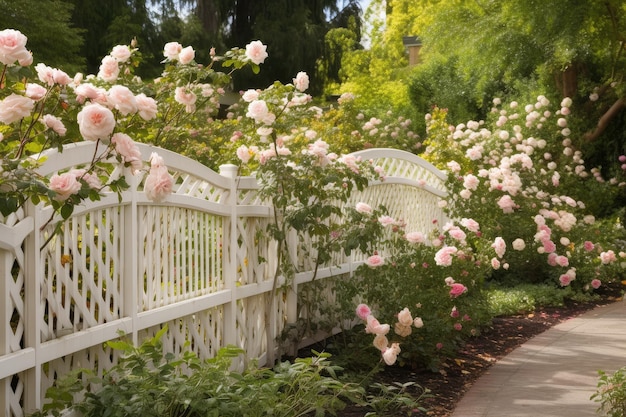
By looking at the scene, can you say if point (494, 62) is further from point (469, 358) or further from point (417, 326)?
point (417, 326)

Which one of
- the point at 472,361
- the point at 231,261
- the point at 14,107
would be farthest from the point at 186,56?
the point at 472,361

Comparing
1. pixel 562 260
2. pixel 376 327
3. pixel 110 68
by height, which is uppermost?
pixel 110 68

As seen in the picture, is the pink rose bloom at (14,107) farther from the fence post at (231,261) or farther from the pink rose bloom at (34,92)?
the fence post at (231,261)

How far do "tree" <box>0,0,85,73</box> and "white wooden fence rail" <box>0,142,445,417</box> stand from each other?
1234 centimetres

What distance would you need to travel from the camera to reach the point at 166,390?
453 cm

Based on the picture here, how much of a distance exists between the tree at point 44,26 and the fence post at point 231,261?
41.1ft

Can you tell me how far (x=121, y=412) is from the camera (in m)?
4.35

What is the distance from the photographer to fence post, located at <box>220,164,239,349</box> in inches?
253

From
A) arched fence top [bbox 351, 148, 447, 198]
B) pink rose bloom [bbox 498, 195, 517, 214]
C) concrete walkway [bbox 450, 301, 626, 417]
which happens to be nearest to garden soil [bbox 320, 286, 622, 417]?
concrete walkway [bbox 450, 301, 626, 417]

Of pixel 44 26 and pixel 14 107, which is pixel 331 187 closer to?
pixel 14 107

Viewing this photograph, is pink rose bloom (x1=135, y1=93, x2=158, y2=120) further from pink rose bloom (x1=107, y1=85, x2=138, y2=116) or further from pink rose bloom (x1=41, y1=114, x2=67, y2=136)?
pink rose bloom (x1=41, y1=114, x2=67, y2=136)

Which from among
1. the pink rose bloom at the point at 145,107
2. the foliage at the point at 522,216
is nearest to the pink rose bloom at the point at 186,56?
the pink rose bloom at the point at 145,107

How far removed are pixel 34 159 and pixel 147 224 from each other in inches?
49.8

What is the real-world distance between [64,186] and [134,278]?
1.43 metres
